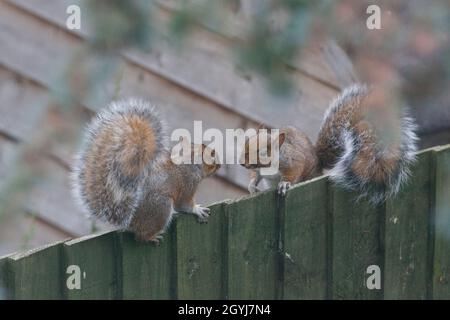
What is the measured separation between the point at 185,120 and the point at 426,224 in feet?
3.32

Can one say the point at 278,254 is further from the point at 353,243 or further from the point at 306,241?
the point at 353,243

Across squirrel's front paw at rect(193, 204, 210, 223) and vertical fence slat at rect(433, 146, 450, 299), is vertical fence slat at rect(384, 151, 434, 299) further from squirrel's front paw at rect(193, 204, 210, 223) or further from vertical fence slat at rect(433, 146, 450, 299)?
squirrel's front paw at rect(193, 204, 210, 223)

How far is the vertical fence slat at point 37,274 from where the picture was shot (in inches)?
53.1

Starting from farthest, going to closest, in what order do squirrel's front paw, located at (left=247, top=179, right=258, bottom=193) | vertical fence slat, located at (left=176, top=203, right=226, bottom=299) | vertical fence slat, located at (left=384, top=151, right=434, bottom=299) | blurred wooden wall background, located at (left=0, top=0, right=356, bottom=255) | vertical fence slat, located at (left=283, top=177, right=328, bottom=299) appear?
blurred wooden wall background, located at (left=0, top=0, right=356, bottom=255)
squirrel's front paw, located at (left=247, top=179, right=258, bottom=193)
vertical fence slat, located at (left=384, top=151, right=434, bottom=299)
vertical fence slat, located at (left=283, top=177, right=328, bottom=299)
vertical fence slat, located at (left=176, top=203, right=226, bottom=299)

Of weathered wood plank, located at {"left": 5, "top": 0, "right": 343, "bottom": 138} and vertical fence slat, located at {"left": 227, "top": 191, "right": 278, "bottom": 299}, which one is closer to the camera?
vertical fence slat, located at {"left": 227, "top": 191, "right": 278, "bottom": 299}

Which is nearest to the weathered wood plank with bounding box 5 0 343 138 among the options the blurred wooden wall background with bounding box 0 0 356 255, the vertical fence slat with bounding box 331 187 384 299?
the blurred wooden wall background with bounding box 0 0 356 255

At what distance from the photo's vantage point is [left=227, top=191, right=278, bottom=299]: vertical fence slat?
1.67 meters

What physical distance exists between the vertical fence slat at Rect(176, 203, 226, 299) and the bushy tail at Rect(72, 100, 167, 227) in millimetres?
103

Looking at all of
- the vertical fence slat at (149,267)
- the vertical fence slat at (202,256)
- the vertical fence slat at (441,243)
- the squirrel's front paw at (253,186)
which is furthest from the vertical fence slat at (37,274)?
the vertical fence slat at (441,243)

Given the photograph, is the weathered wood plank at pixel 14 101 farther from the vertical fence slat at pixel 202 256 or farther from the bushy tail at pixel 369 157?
the vertical fence slat at pixel 202 256

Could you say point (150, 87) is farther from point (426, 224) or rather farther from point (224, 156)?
point (426, 224)

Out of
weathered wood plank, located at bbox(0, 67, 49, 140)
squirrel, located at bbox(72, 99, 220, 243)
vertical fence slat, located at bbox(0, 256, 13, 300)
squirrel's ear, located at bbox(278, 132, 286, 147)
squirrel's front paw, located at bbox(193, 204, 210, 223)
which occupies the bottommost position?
vertical fence slat, located at bbox(0, 256, 13, 300)

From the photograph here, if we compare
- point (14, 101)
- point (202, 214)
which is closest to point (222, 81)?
point (14, 101)

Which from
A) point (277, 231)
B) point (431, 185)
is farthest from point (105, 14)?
point (431, 185)
